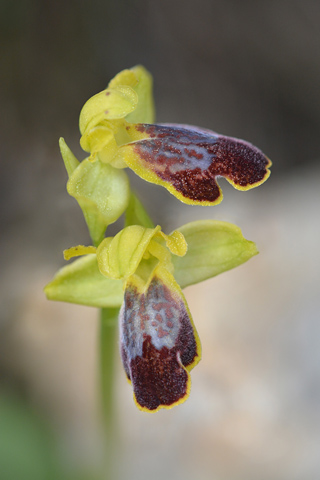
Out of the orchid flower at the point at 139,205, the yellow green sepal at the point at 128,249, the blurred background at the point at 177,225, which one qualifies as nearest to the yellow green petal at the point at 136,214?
the orchid flower at the point at 139,205

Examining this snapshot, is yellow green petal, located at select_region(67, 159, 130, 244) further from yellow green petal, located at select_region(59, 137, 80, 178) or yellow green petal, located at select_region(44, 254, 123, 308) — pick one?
yellow green petal, located at select_region(44, 254, 123, 308)

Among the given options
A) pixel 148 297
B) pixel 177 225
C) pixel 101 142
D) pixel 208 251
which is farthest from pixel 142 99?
pixel 177 225

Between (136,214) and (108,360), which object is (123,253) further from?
(108,360)

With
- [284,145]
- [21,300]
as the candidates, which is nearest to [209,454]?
[21,300]

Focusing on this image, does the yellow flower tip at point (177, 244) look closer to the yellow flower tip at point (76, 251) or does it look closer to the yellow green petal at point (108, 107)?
the yellow flower tip at point (76, 251)

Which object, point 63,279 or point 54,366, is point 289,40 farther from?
point 63,279

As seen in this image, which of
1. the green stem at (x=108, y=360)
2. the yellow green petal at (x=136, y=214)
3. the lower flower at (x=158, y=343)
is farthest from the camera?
the green stem at (x=108, y=360)
